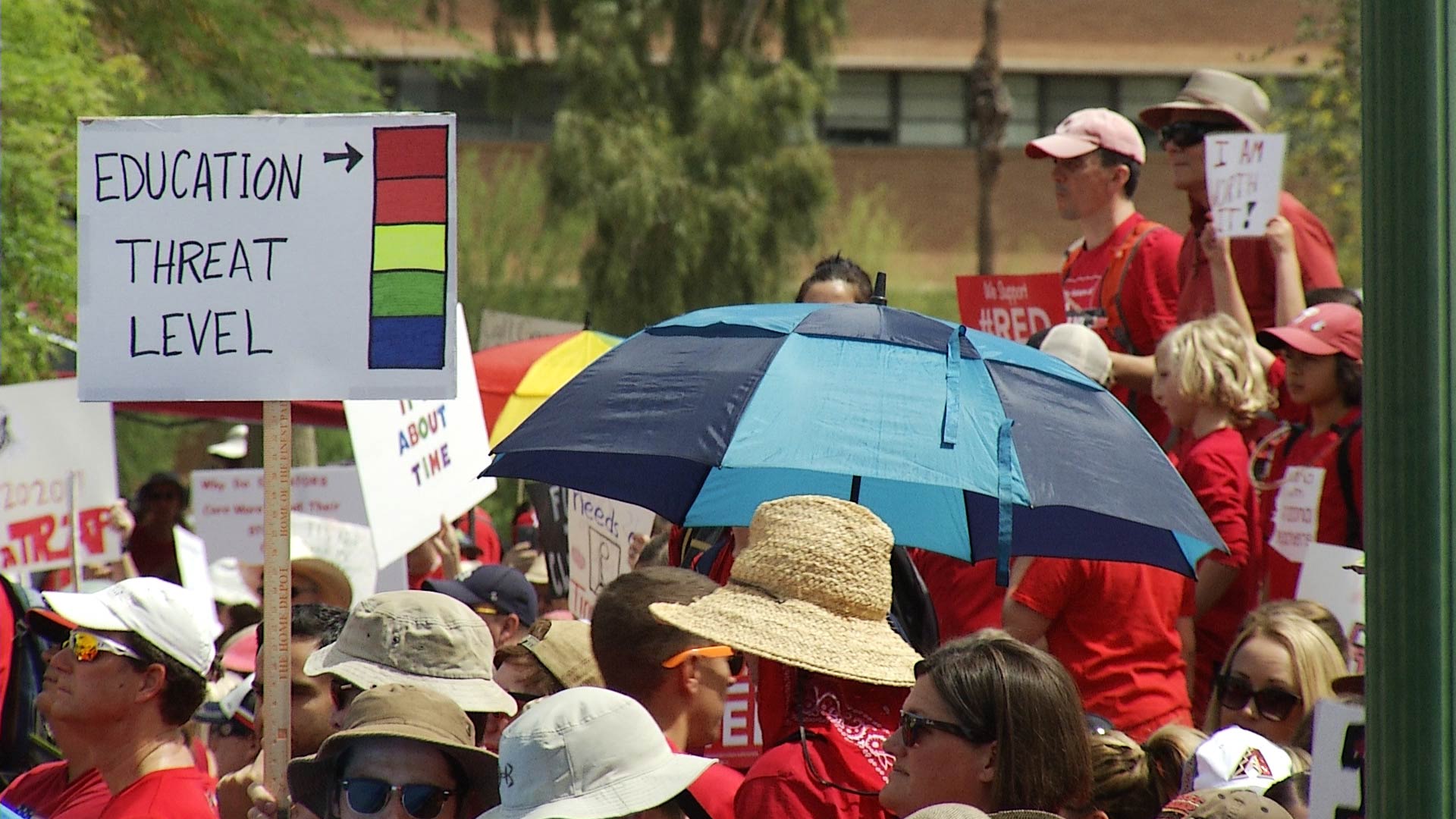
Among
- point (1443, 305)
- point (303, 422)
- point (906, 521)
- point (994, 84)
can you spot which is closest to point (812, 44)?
point (994, 84)

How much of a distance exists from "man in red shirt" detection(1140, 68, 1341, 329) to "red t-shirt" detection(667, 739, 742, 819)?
4121mm

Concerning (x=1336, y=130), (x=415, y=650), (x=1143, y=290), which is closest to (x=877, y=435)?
(x=415, y=650)

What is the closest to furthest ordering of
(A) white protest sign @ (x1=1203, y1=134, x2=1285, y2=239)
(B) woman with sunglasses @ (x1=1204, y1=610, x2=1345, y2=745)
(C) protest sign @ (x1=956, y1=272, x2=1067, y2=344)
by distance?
1. (B) woman with sunglasses @ (x1=1204, y1=610, x2=1345, y2=745)
2. (A) white protest sign @ (x1=1203, y1=134, x2=1285, y2=239)
3. (C) protest sign @ (x1=956, y1=272, x2=1067, y2=344)

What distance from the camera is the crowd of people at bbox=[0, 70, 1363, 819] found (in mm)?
3330

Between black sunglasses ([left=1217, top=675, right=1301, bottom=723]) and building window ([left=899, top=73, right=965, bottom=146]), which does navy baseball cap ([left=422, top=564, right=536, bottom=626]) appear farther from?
building window ([left=899, top=73, right=965, bottom=146])

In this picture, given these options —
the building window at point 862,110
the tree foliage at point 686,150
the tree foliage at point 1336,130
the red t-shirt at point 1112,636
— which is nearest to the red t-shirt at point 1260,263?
the red t-shirt at point 1112,636

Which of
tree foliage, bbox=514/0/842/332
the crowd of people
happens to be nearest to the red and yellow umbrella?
the crowd of people

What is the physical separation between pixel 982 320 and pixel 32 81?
741cm

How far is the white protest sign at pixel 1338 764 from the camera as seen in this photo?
3428mm

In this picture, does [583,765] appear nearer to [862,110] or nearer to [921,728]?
[921,728]

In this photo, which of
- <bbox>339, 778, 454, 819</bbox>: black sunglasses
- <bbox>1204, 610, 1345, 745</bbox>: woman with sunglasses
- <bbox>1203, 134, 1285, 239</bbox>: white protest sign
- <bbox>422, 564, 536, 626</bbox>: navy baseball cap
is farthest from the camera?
<bbox>1203, 134, 1285, 239</bbox>: white protest sign

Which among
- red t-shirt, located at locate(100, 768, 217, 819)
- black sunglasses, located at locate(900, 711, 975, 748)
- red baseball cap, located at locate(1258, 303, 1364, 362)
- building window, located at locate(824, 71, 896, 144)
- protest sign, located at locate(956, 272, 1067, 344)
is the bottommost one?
red t-shirt, located at locate(100, 768, 217, 819)

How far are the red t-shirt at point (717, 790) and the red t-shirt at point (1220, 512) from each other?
284 cm

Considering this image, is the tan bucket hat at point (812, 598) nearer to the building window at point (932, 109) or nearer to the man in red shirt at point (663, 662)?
the man in red shirt at point (663, 662)
